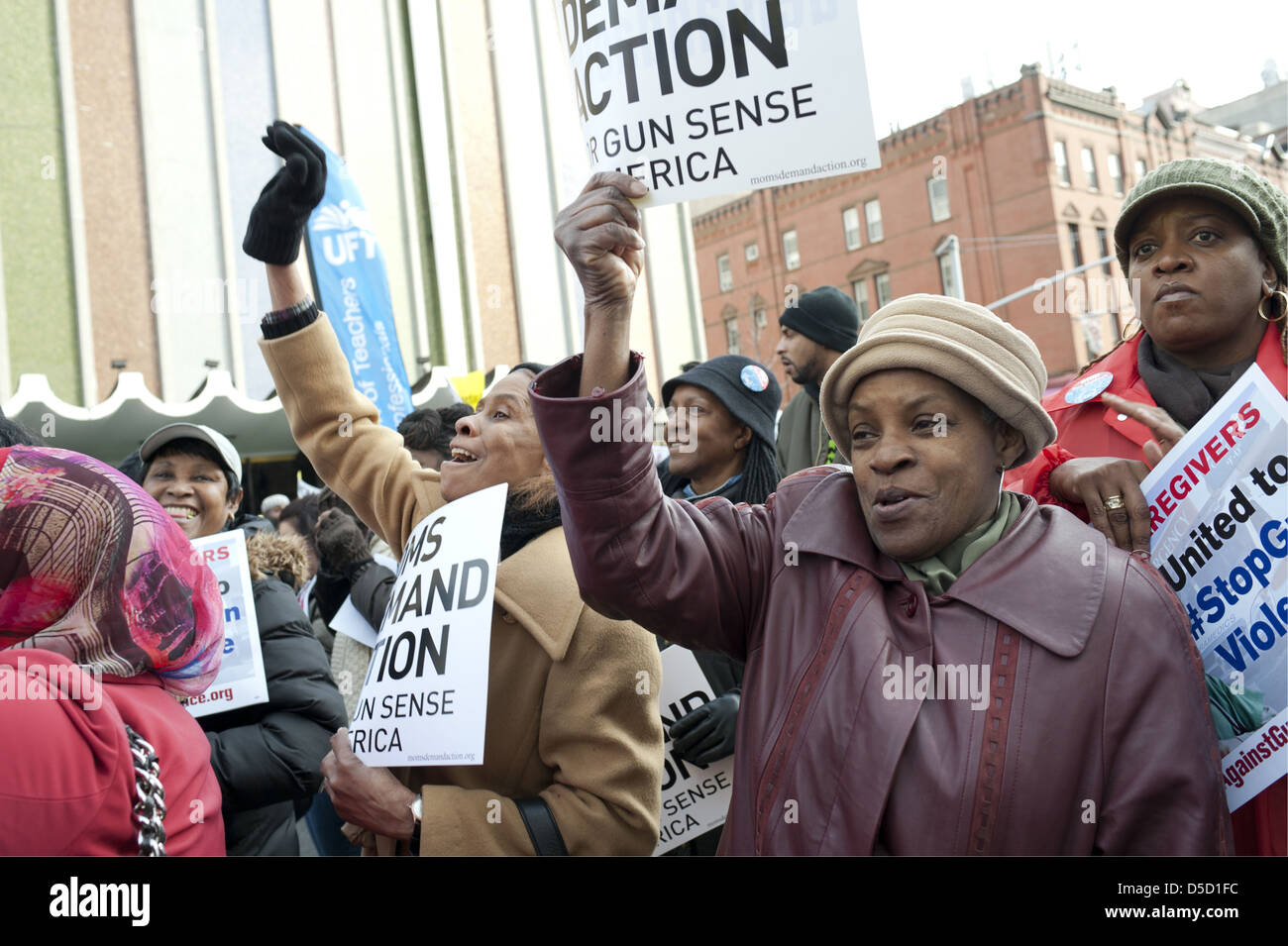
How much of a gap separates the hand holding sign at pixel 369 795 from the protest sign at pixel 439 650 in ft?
0.13

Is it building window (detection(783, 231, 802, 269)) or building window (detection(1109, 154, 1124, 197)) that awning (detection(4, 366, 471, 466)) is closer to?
building window (detection(783, 231, 802, 269))

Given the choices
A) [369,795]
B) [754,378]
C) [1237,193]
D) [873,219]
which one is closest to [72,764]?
[369,795]

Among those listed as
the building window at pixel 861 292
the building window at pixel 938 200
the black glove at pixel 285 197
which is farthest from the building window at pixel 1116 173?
the black glove at pixel 285 197

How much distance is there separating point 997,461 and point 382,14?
19.7 meters

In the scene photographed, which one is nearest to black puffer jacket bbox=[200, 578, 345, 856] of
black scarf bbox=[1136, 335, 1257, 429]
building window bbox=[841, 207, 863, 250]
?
black scarf bbox=[1136, 335, 1257, 429]

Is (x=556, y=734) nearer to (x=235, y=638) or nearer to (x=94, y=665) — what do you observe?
(x=94, y=665)

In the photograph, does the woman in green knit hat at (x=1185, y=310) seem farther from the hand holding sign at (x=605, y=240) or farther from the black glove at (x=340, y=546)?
the black glove at (x=340, y=546)

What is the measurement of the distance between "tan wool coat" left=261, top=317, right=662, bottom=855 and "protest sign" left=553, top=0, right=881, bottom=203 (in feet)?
3.04

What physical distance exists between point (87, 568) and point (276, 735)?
3.90 ft

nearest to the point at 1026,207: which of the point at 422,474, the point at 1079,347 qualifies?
the point at 1079,347

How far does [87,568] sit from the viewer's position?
1.90m

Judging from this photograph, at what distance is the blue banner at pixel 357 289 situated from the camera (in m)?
6.73

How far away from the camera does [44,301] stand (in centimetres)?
1578
